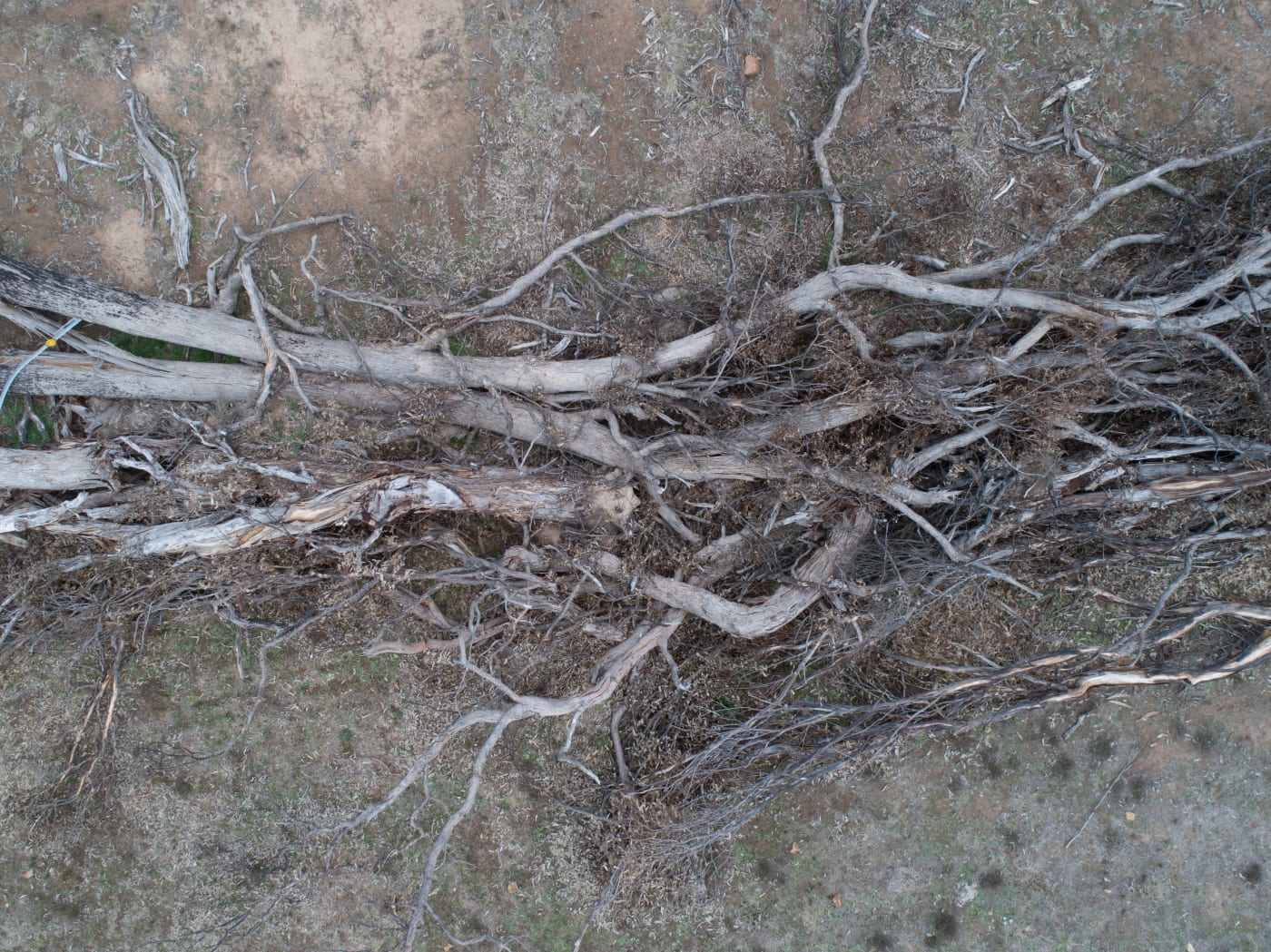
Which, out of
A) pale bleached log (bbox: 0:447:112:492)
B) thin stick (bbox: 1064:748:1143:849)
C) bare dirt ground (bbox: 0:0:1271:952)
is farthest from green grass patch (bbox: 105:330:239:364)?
thin stick (bbox: 1064:748:1143:849)

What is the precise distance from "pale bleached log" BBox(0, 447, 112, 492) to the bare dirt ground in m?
0.60

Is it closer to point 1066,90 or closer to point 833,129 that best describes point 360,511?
point 833,129

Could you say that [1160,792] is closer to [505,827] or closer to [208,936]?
[505,827]

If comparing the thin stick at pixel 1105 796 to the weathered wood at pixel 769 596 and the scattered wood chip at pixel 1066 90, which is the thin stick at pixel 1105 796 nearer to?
the weathered wood at pixel 769 596

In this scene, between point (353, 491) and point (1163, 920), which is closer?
point (353, 491)

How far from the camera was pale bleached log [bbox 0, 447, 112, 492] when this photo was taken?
13.8 feet

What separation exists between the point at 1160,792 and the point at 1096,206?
385cm

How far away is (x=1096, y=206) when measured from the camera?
4500mm

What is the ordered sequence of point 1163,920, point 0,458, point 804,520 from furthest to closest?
point 1163,920, point 804,520, point 0,458

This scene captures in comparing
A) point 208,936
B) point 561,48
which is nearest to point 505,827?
point 208,936

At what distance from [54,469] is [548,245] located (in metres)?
3.21

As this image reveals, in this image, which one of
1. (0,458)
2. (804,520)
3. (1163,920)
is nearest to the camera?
(0,458)

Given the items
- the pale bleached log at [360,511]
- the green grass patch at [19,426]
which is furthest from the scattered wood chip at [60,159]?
the pale bleached log at [360,511]

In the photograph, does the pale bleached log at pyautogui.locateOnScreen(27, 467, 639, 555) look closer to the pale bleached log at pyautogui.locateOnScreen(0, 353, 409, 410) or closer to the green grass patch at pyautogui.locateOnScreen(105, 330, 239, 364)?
the pale bleached log at pyautogui.locateOnScreen(0, 353, 409, 410)
